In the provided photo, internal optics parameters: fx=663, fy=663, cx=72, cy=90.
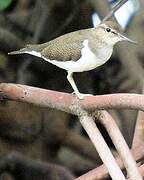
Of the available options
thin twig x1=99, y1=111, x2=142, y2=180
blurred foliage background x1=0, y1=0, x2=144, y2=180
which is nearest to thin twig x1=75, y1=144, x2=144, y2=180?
thin twig x1=99, y1=111, x2=142, y2=180

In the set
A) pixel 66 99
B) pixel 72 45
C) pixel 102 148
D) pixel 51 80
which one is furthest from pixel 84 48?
pixel 51 80

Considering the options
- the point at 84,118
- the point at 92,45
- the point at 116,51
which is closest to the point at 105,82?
the point at 116,51

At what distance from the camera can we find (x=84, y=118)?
1217 millimetres

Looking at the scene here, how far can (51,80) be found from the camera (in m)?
2.26

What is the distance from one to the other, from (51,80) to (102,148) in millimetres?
1112

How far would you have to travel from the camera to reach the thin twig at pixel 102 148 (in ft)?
3.69

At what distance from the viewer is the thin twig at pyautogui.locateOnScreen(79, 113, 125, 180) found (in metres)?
1.13

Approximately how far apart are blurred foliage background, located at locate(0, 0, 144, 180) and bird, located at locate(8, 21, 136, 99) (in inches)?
19.6

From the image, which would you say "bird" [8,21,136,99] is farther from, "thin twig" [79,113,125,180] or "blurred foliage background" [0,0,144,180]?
"blurred foliage background" [0,0,144,180]

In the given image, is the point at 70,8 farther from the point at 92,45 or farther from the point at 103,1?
the point at 92,45

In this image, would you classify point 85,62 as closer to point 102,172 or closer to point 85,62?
point 85,62

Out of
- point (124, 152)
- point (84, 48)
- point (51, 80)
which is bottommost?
point (124, 152)

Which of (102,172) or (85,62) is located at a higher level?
(85,62)

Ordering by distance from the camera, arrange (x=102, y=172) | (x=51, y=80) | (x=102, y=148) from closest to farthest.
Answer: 1. (x=102, y=148)
2. (x=102, y=172)
3. (x=51, y=80)
